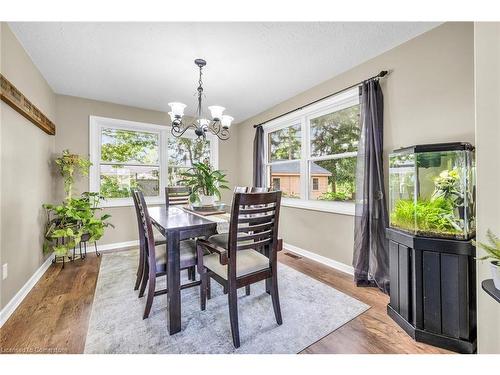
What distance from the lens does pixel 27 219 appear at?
2.30 metres

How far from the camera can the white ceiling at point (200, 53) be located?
1.89 m

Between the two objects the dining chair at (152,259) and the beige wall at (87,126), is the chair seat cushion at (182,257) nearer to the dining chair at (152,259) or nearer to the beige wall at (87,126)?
the dining chair at (152,259)

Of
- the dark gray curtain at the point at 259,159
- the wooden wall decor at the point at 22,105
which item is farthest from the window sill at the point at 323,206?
the wooden wall decor at the point at 22,105

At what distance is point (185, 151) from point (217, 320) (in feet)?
10.9

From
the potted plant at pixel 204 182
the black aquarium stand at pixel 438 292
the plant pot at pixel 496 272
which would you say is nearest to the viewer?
the plant pot at pixel 496 272

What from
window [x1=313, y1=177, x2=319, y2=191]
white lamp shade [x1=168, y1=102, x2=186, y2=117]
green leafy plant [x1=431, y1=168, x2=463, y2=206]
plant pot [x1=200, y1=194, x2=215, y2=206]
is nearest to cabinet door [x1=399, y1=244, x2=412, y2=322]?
green leafy plant [x1=431, y1=168, x2=463, y2=206]

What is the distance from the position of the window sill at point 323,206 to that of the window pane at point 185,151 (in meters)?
2.04

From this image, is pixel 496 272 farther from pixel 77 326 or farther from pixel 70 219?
pixel 70 219

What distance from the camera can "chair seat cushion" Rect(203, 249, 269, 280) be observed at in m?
1.61

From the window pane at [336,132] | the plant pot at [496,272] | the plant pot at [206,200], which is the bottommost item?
the plant pot at [496,272]

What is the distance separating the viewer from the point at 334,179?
2.96m
